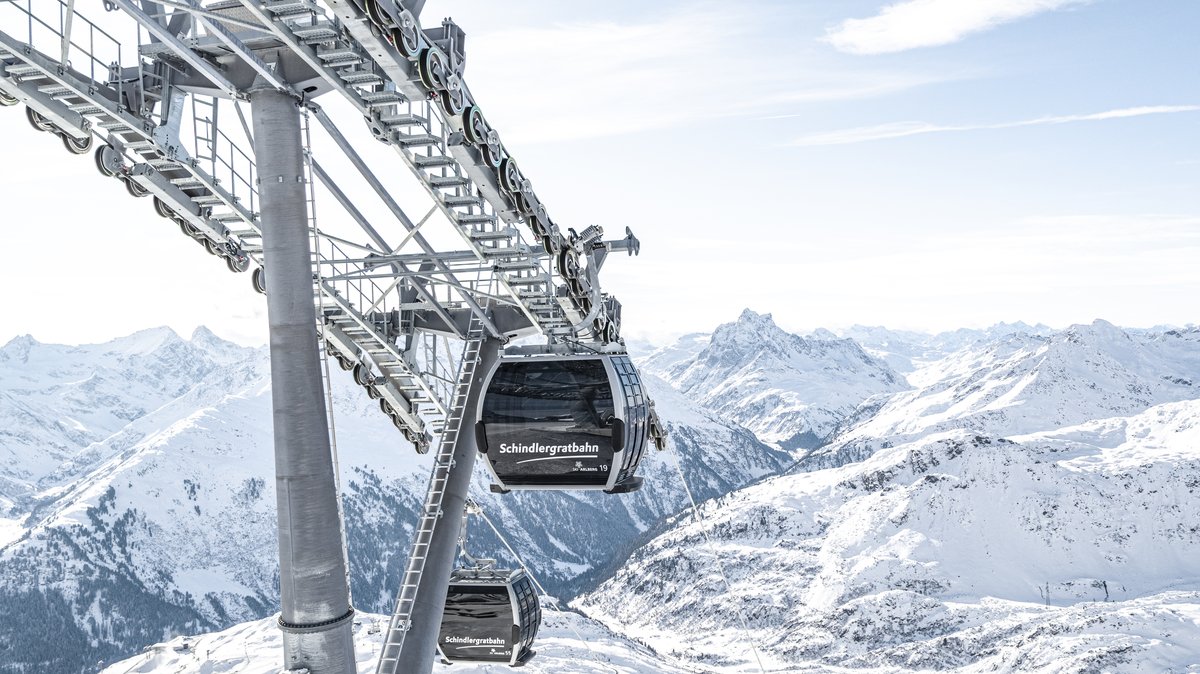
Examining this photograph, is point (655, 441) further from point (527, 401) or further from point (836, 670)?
point (836, 670)

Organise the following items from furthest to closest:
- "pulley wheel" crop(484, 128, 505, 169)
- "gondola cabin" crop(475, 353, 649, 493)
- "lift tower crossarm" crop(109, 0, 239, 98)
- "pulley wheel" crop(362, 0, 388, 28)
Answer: "gondola cabin" crop(475, 353, 649, 493) < "pulley wheel" crop(484, 128, 505, 169) < "lift tower crossarm" crop(109, 0, 239, 98) < "pulley wheel" crop(362, 0, 388, 28)

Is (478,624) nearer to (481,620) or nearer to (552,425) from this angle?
(481,620)

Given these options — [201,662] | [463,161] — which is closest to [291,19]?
[463,161]

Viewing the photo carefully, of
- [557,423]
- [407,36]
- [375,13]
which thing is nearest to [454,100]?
[407,36]

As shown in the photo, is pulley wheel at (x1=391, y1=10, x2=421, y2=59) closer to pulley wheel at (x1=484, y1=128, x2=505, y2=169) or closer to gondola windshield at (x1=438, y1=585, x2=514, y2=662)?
pulley wheel at (x1=484, y1=128, x2=505, y2=169)

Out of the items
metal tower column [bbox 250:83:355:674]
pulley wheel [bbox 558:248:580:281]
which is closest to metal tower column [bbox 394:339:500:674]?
pulley wheel [bbox 558:248:580:281]

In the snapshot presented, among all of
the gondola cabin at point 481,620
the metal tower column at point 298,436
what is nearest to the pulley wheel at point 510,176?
the metal tower column at point 298,436

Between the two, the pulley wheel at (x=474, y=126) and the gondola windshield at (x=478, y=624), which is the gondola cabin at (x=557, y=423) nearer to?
the pulley wheel at (x=474, y=126)
